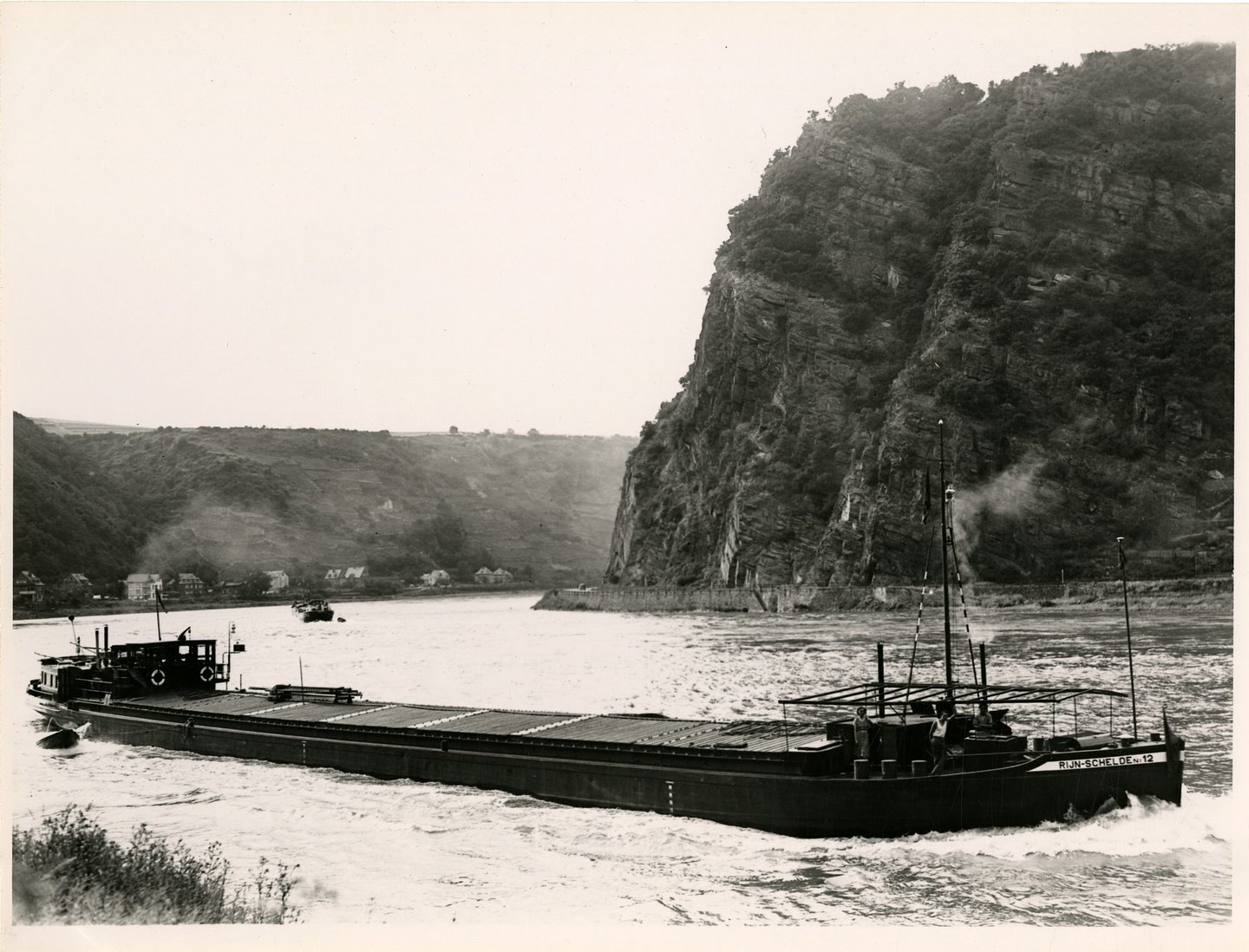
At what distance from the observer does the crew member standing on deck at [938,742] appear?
20016mm

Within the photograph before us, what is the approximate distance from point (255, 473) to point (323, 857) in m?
83.7

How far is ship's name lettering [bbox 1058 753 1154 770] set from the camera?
19781 mm

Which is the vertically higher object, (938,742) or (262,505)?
(262,505)

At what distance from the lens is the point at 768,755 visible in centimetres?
2119

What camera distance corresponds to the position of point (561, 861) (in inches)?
793

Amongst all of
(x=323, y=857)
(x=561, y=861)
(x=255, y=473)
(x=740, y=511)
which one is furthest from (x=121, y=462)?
(x=740, y=511)

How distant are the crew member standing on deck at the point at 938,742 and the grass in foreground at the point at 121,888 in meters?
11.5

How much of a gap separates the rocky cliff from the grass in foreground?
172 ft

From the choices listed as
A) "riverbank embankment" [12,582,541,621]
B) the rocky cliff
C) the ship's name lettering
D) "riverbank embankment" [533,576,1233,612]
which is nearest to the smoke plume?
the rocky cliff

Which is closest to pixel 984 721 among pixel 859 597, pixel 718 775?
pixel 718 775

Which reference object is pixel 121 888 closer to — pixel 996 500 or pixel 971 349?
pixel 996 500

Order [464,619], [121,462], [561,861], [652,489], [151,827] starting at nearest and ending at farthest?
[561,861] < [151,827] < [121,462] < [464,619] < [652,489]

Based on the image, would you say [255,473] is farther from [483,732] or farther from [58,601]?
[483,732]

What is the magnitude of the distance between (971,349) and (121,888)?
3805 inches
